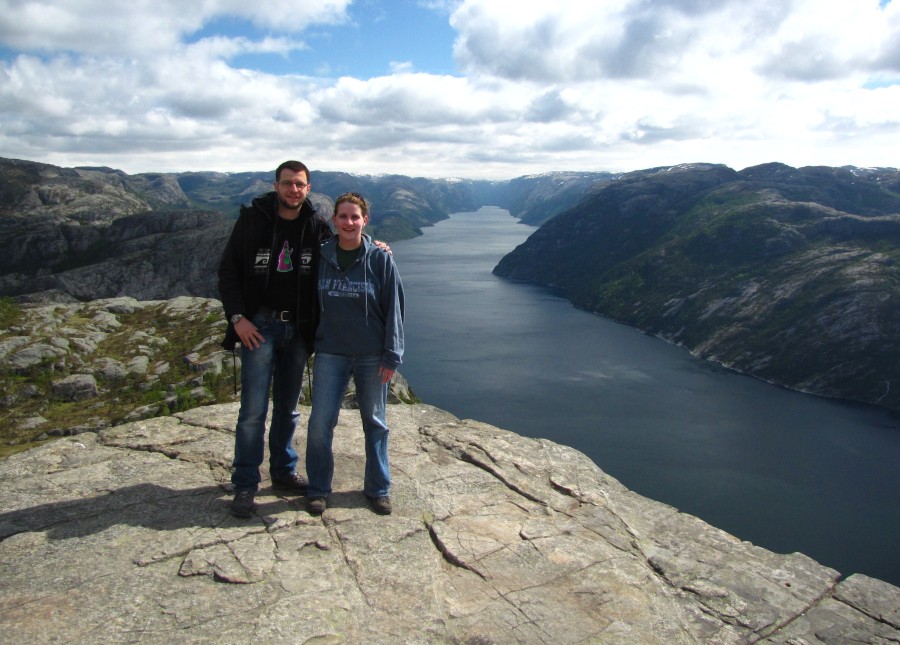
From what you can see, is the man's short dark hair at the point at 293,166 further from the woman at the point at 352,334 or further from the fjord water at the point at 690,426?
the fjord water at the point at 690,426

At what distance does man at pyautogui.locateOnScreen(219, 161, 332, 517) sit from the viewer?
24.7 feet

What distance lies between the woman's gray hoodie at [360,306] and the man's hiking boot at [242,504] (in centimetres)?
202

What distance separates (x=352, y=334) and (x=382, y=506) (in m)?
2.29

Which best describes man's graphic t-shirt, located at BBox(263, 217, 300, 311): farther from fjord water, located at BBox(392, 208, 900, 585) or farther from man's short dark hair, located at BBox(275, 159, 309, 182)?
fjord water, located at BBox(392, 208, 900, 585)

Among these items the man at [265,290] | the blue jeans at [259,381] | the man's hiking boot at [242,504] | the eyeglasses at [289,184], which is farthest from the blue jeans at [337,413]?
the eyeglasses at [289,184]

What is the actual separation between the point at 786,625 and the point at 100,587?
25.0 feet

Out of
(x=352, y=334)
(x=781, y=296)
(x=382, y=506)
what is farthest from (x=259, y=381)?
(x=781, y=296)

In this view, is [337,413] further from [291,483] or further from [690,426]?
[690,426]

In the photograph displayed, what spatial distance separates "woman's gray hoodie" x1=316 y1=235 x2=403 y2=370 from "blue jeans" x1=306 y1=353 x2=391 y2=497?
18cm

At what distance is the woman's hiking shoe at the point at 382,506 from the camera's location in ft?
25.7

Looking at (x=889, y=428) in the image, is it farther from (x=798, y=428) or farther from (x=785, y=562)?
(x=785, y=562)

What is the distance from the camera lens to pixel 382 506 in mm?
7832

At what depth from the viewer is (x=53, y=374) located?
126ft

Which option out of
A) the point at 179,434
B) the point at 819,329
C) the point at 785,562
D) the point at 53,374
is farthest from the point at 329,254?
the point at 819,329
